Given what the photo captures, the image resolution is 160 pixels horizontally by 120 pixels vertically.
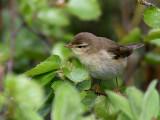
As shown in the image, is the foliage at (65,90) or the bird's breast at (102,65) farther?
the bird's breast at (102,65)

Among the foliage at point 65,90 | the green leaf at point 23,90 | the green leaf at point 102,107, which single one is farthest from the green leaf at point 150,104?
the green leaf at point 102,107

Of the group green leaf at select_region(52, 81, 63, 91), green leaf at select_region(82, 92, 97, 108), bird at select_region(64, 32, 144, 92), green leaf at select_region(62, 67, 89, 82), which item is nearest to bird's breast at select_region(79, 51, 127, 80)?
bird at select_region(64, 32, 144, 92)

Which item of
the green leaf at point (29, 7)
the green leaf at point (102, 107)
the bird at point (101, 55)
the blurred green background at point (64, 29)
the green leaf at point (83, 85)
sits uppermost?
the green leaf at point (83, 85)

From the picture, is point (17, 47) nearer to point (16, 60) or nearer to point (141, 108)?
point (16, 60)

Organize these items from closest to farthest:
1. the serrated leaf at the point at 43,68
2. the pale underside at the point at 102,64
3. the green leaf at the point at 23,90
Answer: the green leaf at the point at 23,90, the serrated leaf at the point at 43,68, the pale underside at the point at 102,64

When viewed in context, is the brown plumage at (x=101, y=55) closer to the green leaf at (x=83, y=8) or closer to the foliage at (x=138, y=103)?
the green leaf at (x=83, y=8)

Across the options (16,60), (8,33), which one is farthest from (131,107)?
(8,33)

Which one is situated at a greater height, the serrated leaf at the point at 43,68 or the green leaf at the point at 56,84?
the serrated leaf at the point at 43,68
